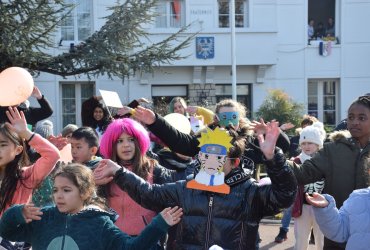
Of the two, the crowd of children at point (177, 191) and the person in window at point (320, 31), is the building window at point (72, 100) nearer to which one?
the person in window at point (320, 31)

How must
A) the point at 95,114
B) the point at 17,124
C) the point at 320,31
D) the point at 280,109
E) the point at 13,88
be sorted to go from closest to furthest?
the point at 17,124
the point at 13,88
the point at 95,114
the point at 280,109
the point at 320,31

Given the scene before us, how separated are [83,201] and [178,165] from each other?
6.61 ft

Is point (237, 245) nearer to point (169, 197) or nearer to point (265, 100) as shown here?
point (169, 197)

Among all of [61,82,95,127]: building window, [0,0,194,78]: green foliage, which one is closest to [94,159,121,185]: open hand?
[0,0,194,78]: green foliage

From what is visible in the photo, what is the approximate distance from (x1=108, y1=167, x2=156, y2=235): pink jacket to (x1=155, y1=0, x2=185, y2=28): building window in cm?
1476

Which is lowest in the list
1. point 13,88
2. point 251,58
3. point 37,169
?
point 37,169

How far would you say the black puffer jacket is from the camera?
326cm

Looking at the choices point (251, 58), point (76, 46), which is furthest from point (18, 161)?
point (251, 58)

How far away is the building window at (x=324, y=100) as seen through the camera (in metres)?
19.4

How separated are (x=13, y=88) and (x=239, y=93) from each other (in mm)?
14529

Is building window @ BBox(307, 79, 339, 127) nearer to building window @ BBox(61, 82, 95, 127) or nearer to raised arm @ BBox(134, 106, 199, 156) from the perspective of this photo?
building window @ BBox(61, 82, 95, 127)

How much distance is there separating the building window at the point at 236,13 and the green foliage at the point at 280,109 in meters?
2.84

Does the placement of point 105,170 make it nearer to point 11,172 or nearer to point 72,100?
point 11,172

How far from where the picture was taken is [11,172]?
12.5ft
